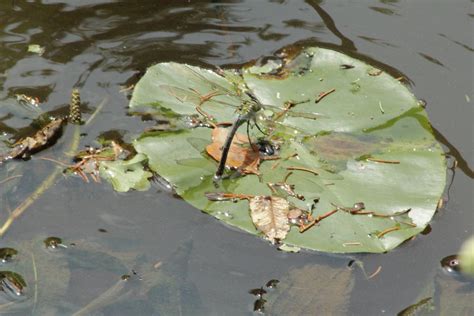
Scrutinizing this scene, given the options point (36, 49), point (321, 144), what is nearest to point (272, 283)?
point (321, 144)

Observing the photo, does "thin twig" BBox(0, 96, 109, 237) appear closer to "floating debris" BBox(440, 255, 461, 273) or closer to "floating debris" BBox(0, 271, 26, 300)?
"floating debris" BBox(0, 271, 26, 300)

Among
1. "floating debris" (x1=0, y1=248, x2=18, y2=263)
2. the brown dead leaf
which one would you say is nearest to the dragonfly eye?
the brown dead leaf

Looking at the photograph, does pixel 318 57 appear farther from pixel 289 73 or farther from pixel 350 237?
pixel 350 237

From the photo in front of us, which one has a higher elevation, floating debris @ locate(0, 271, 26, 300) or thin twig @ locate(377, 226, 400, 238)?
thin twig @ locate(377, 226, 400, 238)

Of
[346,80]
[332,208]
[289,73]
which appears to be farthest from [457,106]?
[332,208]

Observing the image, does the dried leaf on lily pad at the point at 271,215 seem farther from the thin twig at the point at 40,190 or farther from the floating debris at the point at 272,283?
the thin twig at the point at 40,190

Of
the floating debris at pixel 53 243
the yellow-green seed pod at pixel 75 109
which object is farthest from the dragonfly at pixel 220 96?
the floating debris at pixel 53 243
